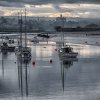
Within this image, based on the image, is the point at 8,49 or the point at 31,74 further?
the point at 8,49

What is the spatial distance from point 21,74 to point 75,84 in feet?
33.1

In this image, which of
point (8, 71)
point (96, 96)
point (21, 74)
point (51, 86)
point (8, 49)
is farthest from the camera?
point (8, 49)

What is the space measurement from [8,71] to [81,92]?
19.7 m

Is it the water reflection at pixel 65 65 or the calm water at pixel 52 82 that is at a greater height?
the water reflection at pixel 65 65

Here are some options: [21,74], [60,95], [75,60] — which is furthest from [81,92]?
[75,60]

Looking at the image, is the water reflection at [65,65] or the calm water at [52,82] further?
the water reflection at [65,65]

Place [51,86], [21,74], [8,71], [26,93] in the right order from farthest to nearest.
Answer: [8,71] < [21,74] < [51,86] < [26,93]

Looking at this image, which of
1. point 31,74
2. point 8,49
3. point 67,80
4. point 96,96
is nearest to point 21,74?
point 31,74

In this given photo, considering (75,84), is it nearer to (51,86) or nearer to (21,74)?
(51,86)

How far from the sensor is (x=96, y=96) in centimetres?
3831

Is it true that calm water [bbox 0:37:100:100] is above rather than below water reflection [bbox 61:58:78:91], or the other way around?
below

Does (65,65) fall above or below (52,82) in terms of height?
above

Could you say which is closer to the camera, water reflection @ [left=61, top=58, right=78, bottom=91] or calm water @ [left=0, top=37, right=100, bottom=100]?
calm water @ [left=0, top=37, right=100, bottom=100]

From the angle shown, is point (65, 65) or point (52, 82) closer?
point (52, 82)
